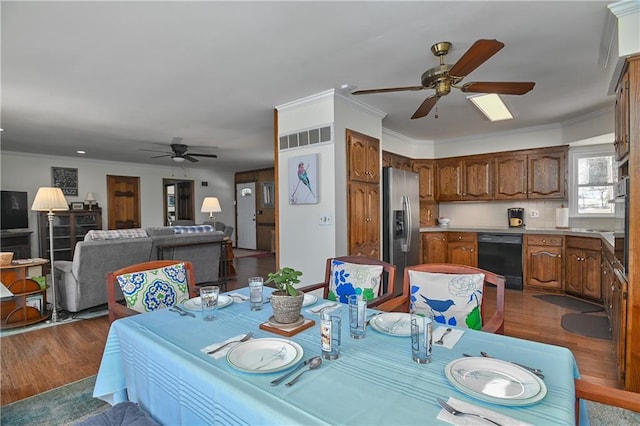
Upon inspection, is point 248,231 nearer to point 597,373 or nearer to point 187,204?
point 187,204

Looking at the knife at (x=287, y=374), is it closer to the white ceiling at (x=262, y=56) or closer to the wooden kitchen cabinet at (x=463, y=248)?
the white ceiling at (x=262, y=56)

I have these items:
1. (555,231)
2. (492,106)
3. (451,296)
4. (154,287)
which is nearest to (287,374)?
(451,296)

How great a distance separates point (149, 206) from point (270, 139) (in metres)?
4.66

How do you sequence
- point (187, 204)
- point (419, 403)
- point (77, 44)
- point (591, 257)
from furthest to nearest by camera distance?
point (187, 204) < point (591, 257) < point (77, 44) < point (419, 403)

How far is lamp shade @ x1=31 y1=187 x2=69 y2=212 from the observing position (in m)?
3.59

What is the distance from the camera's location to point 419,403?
836mm

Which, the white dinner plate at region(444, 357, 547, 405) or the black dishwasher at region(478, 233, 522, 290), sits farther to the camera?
the black dishwasher at region(478, 233, 522, 290)

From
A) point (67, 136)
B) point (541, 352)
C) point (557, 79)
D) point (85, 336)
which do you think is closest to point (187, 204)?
point (67, 136)

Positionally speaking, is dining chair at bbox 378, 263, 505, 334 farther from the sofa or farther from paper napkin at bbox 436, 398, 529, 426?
the sofa

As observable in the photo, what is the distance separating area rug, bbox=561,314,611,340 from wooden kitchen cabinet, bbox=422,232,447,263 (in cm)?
199

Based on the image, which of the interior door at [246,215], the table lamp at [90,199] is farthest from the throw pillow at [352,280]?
the interior door at [246,215]

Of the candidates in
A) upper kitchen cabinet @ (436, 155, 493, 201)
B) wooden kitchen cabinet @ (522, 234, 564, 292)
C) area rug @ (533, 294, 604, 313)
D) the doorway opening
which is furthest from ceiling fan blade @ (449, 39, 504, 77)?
the doorway opening

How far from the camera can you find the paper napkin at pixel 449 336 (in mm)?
1178

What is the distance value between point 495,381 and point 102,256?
4.10m
